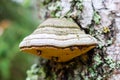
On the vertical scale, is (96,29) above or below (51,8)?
below

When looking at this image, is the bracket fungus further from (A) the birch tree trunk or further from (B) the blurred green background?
(B) the blurred green background

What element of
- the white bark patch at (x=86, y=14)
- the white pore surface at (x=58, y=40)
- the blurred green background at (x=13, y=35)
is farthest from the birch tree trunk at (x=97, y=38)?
the blurred green background at (x=13, y=35)

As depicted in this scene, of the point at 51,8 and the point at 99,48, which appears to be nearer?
the point at 99,48

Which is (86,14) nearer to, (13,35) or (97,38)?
(97,38)

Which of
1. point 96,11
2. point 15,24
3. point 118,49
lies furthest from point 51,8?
point 15,24

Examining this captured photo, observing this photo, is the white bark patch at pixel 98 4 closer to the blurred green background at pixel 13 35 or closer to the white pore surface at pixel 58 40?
the white pore surface at pixel 58 40

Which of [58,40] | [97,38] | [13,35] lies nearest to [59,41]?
[58,40]

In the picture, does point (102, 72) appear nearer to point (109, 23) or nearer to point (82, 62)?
point (82, 62)
